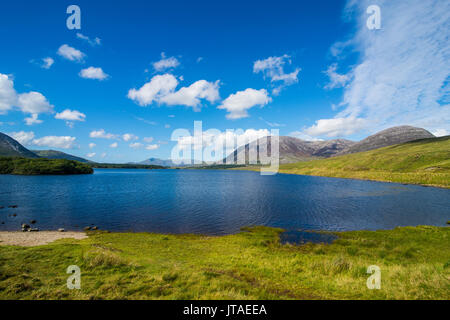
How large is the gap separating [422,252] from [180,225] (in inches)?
1596

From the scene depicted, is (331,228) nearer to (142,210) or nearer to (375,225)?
(375,225)

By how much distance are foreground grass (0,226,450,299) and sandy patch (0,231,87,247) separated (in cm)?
961

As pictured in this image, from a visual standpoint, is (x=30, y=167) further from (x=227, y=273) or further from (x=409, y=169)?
(x=409, y=169)

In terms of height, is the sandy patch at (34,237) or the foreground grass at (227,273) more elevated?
the foreground grass at (227,273)

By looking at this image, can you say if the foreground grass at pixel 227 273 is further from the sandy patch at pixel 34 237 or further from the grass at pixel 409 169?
the grass at pixel 409 169

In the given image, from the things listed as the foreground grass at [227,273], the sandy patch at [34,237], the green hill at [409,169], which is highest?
the green hill at [409,169]

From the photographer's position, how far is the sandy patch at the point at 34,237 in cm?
2700

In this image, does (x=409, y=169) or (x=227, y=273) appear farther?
(x=409, y=169)

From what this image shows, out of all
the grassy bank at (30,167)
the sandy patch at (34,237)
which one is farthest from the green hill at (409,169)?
the grassy bank at (30,167)

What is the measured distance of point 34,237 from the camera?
30672 millimetres

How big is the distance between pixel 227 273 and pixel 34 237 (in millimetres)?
34399

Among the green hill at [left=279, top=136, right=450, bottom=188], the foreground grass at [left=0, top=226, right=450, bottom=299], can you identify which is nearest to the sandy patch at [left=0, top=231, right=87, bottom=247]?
the foreground grass at [left=0, top=226, right=450, bottom=299]

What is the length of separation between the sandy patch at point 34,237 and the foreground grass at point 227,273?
31.5ft

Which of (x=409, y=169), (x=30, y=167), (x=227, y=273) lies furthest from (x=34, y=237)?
(x=30, y=167)
